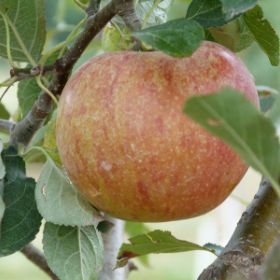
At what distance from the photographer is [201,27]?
32.6 inches

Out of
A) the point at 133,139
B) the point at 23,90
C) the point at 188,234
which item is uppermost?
the point at 133,139

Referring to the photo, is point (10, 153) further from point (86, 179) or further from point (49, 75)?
point (86, 179)

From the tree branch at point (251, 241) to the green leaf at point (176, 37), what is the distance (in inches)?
11.1

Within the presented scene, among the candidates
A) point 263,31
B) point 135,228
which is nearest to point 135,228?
point 135,228

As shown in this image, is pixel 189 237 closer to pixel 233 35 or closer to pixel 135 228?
pixel 135 228

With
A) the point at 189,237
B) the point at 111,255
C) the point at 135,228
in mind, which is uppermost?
the point at 111,255

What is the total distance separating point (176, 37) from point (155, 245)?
1.11ft

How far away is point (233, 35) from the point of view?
103 centimetres

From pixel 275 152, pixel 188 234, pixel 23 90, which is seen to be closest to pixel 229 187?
pixel 275 152

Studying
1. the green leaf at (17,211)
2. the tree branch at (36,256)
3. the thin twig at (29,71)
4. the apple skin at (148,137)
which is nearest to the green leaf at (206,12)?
the apple skin at (148,137)

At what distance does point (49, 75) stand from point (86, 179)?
0.25 m

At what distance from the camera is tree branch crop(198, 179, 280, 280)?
0.94 meters

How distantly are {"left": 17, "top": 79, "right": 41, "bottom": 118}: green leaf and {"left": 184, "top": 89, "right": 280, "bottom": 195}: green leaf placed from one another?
567mm

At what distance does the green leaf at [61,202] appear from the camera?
950 mm
